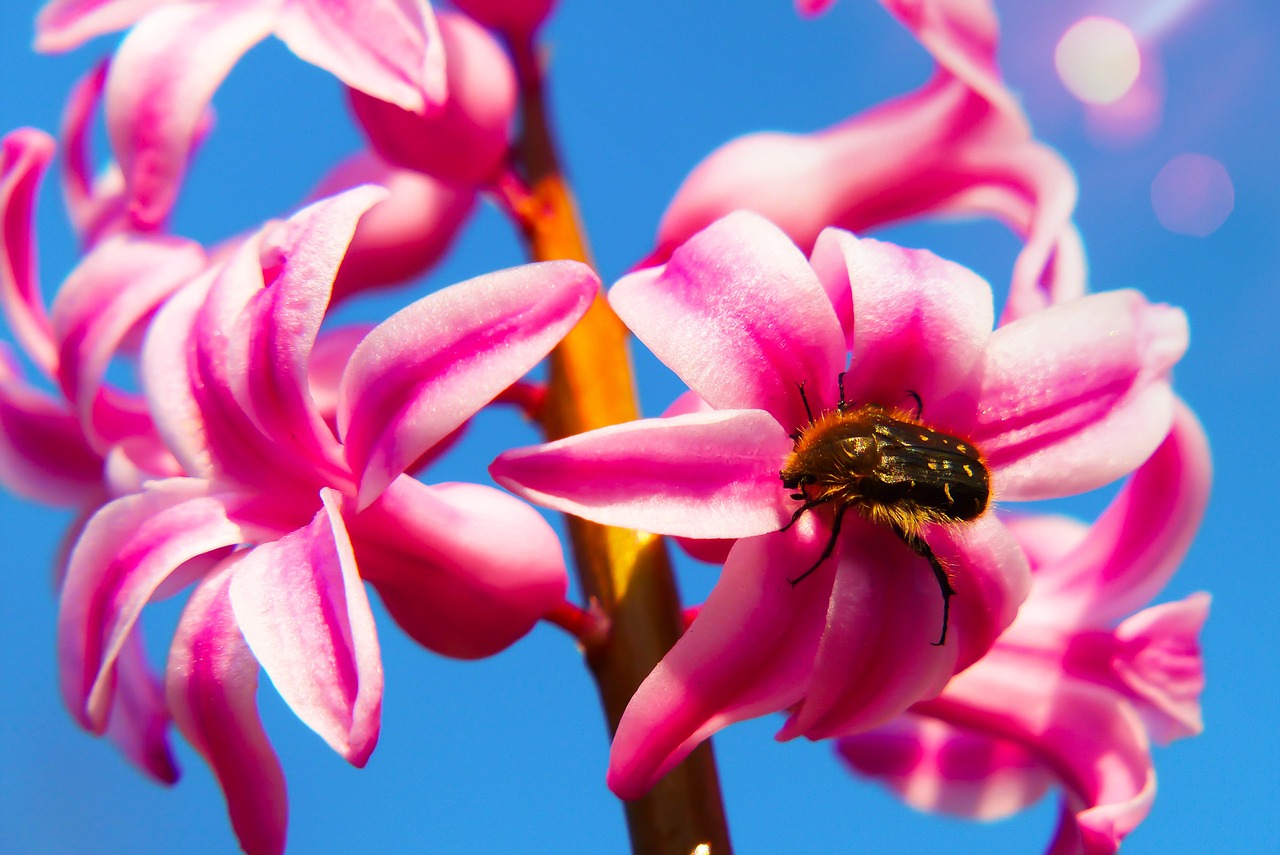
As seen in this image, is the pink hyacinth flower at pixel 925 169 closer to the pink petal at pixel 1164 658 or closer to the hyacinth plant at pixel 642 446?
the hyacinth plant at pixel 642 446

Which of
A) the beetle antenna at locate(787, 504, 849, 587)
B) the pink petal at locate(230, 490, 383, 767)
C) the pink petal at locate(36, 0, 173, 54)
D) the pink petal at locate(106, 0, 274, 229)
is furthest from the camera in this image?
the pink petal at locate(36, 0, 173, 54)

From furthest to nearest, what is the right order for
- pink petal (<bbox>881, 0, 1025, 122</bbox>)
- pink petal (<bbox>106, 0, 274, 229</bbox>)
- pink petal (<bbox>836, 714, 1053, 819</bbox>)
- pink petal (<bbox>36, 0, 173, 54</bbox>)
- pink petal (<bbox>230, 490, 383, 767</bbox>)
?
pink petal (<bbox>836, 714, 1053, 819</bbox>), pink petal (<bbox>36, 0, 173, 54</bbox>), pink petal (<bbox>881, 0, 1025, 122</bbox>), pink petal (<bbox>106, 0, 274, 229</bbox>), pink petal (<bbox>230, 490, 383, 767</bbox>)

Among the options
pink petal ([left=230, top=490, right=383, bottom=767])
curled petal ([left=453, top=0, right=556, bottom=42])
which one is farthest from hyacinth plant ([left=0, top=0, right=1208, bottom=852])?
curled petal ([left=453, top=0, right=556, bottom=42])

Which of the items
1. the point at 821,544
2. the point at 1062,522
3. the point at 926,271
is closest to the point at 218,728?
the point at 821,544

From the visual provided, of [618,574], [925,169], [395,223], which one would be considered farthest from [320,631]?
[925,169]

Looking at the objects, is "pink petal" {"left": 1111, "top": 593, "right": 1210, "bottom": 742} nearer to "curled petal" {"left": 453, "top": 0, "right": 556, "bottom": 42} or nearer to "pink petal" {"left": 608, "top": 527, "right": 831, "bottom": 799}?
"pink petal" {"left": 608, "top": 527, "right": 831, "bottom": 799}

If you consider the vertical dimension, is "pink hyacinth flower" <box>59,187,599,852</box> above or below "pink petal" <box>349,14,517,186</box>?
below
